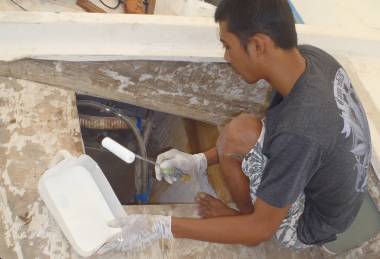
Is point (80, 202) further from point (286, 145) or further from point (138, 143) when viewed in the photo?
point (286, 145)

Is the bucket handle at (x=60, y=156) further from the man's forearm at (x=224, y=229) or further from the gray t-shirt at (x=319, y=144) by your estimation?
the gray t-shirt at (x=319, y=144)

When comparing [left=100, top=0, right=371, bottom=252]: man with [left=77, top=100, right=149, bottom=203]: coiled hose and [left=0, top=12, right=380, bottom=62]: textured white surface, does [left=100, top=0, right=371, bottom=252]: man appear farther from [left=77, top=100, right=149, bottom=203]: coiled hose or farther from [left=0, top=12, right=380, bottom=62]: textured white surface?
[left=77, top=100, right=149, bottom=203]: coiled hose

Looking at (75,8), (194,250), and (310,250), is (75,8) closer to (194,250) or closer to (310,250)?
(194,250)

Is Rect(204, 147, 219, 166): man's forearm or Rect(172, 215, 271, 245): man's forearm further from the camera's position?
Rect(204, 147, 219, 166): man's forearm

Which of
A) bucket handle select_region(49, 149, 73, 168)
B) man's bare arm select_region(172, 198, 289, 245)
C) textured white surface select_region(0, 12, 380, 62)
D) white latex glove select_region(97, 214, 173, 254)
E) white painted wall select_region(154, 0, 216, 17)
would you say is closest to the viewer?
man's bare arm select_region(172, 198, 289, 245)

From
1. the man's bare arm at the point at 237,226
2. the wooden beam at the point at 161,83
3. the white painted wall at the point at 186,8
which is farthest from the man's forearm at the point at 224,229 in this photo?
the white painted wall at the point at 186,8

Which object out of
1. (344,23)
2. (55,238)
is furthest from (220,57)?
(55,238)

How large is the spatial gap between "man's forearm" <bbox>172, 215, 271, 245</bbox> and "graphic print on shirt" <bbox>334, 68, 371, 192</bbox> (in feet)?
1.02

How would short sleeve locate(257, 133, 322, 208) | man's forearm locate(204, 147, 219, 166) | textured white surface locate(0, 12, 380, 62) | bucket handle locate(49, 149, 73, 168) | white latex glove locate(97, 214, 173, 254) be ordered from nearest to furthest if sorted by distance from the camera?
1. short sleeve locate(257, 133, 322, 208)
2. white latex glove locate(97, 214, 173, 254)
3. bucket handle locate(49, 149, 73, 168)
4. textured white surface locate(0, 12, 380, 62)
5. man's forearm locate(204, 147, 219, 166)

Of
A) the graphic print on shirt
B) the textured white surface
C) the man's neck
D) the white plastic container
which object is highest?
the man's neck

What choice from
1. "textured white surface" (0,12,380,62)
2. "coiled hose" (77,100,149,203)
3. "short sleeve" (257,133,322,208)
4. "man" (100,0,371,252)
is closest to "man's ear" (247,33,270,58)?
"man" (100,0,371,252)

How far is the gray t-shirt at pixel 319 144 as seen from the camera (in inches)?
41.8

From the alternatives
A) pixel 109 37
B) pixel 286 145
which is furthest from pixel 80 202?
pixel 286 145

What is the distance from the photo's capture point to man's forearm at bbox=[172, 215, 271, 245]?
1.25m
